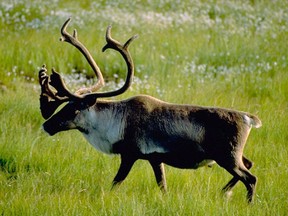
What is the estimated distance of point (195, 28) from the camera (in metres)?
12.2

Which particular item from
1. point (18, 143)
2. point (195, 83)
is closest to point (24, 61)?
point (195, 83)

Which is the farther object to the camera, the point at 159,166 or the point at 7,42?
the point at 7,42

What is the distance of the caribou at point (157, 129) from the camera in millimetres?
5480

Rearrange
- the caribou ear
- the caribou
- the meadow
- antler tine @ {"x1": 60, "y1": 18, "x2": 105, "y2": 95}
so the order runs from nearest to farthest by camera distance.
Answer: the caribou, the meadow, the caribou ear, antler tine @ {"x1": 60, "y1": 18, "x2": 105, "y2": 95}

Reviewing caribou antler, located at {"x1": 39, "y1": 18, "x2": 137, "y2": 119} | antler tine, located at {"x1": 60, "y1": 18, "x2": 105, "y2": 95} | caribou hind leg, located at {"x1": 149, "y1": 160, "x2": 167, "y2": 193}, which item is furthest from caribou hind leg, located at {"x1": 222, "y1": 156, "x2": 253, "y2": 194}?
antler tine, located at {"x1": 60, "y1": 18, "x2": 105, "y2": 95}

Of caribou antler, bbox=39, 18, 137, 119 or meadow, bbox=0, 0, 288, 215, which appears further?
caribou antler, bbox=39, 18, 137, 119

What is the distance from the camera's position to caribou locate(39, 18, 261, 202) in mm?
5480

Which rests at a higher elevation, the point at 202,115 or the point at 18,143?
the point at 202,115

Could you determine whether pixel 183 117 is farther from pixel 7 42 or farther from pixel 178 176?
pixel 7 42

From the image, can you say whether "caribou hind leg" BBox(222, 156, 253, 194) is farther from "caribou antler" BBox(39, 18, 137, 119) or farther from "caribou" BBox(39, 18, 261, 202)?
"caribou antler" BBox(39, 18, 137, 119)

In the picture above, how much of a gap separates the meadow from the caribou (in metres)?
0.29

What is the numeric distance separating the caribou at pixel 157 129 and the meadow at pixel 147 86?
0.94ft

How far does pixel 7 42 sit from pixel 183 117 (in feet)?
18.5

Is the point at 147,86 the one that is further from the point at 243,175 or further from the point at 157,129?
the point at 243,175
